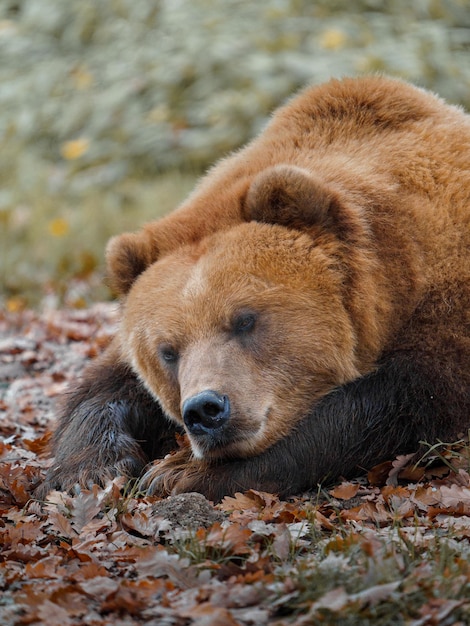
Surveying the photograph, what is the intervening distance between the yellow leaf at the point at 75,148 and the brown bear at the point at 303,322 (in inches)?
462

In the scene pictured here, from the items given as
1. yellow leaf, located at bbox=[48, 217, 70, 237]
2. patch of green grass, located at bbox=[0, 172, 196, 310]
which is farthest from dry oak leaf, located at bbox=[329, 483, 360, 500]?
yellow leaf, located at bbox=[48, 217, 70, 237]

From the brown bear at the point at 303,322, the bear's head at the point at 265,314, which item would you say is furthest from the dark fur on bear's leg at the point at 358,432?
the bear's head at the point at 265,314

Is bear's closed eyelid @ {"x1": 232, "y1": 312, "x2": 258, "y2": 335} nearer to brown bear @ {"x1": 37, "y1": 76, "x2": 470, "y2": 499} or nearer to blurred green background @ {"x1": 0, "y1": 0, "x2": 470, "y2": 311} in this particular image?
brown bear @ {"x1": 37, "y1": 76, "x2": 470, "y2": 499}

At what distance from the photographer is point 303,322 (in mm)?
5484

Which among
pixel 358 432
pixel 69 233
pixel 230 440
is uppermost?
pixel 230 440

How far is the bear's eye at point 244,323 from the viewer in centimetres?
543

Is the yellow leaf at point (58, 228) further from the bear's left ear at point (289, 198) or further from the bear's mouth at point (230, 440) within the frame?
the bear's mouth at point (230, 440)

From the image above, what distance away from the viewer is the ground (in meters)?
3.52

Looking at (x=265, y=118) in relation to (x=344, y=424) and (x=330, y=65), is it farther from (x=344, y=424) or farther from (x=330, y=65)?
(x=344, y=424)

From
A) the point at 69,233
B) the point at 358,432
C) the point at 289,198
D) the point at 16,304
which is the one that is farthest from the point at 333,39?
the point at 358,432

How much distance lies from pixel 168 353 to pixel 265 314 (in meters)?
0.67

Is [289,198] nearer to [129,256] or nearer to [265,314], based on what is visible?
[265,314]

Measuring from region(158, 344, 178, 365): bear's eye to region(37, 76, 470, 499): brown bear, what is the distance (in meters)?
0.02

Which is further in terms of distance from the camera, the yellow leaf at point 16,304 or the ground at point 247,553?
the yellow leaf at point 16,304
